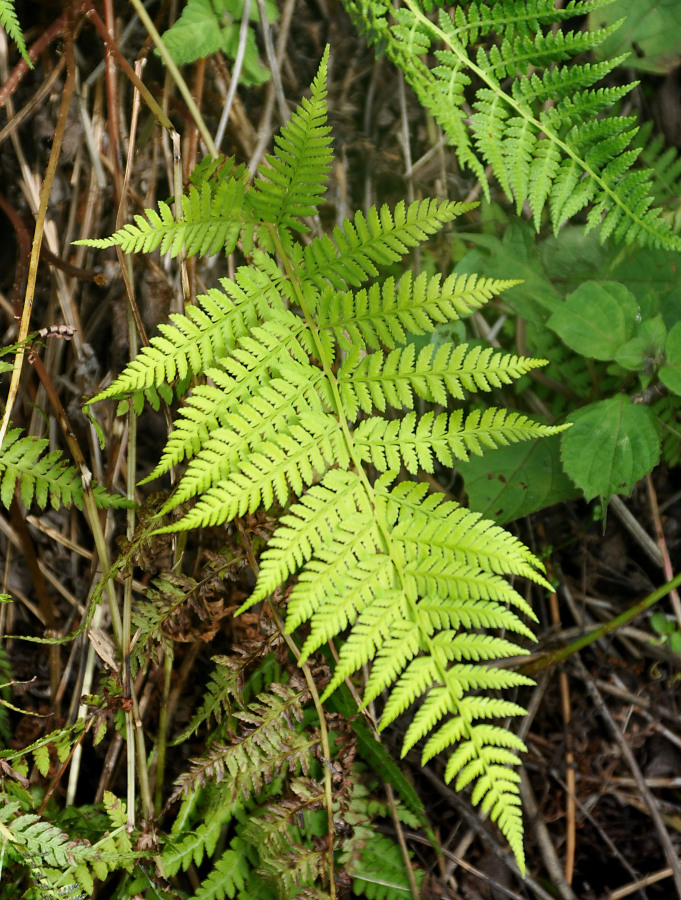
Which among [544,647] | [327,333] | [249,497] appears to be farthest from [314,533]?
[544,647]

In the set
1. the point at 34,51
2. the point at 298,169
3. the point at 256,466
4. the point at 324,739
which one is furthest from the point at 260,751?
the point at 34,51

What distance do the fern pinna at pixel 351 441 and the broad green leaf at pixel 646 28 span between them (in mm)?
1282

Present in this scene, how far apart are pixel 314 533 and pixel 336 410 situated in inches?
13.5

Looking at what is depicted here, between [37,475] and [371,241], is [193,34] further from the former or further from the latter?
[37,475]

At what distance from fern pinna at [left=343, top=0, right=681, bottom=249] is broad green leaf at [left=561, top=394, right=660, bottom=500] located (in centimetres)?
53

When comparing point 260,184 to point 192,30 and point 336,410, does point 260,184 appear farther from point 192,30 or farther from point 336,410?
point 192,30

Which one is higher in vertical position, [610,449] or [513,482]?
[610,449]

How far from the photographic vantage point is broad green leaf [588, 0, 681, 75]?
2477mm

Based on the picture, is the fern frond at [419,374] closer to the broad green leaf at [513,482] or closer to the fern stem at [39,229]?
the broad green leaf at [513,482]

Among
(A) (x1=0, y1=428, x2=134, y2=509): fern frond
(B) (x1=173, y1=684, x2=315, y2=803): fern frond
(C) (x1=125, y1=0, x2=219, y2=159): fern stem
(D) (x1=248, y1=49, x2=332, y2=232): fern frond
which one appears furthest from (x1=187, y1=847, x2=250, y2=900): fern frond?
(C) (x1=125, y1=0, x2=219, y2=159): fern stem

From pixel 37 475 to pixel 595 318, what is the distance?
1799mm

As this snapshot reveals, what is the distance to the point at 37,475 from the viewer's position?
2076 millimetres

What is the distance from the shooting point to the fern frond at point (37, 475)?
2.04m

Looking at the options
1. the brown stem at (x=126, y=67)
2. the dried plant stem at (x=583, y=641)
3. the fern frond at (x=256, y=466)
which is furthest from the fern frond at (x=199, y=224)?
the dried plant stem at (x=583, y=641)
